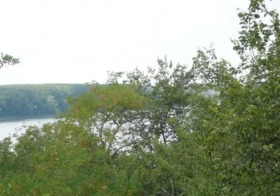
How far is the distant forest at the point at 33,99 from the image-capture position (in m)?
173

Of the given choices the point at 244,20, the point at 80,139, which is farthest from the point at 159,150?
the point at 244,20

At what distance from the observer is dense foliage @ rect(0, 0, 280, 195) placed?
11.0 m

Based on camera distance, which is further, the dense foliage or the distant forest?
A: the distant forest

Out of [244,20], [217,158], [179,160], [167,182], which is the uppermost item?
[244,20]

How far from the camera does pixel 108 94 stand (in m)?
40.1

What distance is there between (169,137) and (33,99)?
141354 mm

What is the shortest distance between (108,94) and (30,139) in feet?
23.1

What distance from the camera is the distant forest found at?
172875mm

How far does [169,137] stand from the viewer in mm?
42031

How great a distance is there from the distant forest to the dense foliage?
13060 centimetres

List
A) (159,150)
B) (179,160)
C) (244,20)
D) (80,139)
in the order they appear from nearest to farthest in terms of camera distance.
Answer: (244,20)
(179,160)
(159,150)
(80,139)

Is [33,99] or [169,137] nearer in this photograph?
[169,137]

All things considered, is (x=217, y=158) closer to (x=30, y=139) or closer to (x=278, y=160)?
(x=278, y=160)

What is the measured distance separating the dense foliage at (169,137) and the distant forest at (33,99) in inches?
5142
